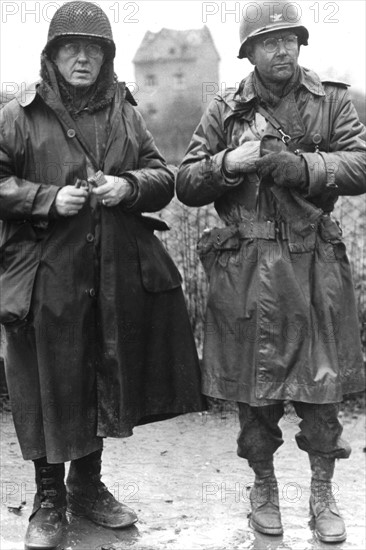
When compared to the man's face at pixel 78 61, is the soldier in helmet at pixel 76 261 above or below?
below

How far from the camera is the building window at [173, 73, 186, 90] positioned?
6.31 metres

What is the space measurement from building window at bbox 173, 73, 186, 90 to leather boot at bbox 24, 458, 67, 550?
3.41 metres

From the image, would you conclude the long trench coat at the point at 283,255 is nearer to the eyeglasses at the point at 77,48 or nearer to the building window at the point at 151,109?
the eyeglasses at the point at 77,48

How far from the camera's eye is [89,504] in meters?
4.02

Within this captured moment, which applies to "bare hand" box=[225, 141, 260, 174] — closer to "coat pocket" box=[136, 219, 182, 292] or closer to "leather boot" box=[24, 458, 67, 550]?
"coat pocket" box=[136, 219, 182, 292]

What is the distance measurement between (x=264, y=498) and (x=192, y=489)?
0.68 metres

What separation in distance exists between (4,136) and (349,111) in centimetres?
154

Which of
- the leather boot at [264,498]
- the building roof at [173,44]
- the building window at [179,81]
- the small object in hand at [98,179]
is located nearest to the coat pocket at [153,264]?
the small object in hand at [98,179]

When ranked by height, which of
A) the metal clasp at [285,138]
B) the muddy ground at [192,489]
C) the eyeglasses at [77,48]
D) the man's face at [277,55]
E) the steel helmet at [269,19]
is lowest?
the muddy ground at [192,489]

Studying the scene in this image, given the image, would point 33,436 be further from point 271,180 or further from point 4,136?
point 271,180

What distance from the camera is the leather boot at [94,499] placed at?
3971 millimetres

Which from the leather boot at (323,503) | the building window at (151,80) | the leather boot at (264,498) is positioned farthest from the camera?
the building window at (151,80)

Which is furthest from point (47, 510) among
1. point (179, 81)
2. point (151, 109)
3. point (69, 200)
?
point (179, 81)

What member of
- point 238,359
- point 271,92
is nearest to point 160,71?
point 271,92
